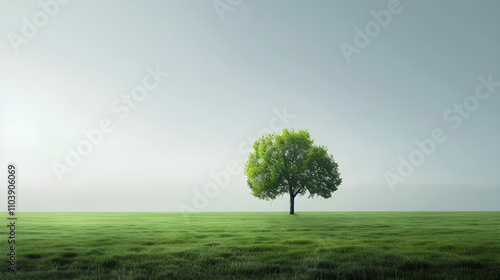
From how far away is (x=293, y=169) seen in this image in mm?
47188

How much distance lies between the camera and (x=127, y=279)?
10570mm

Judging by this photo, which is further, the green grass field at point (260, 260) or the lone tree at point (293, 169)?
the lone tree at point (293, 169)

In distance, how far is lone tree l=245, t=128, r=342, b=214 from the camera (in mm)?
47812

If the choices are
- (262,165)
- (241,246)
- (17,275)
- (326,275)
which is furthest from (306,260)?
(262,165)

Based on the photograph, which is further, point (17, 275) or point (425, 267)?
point (425, 267)

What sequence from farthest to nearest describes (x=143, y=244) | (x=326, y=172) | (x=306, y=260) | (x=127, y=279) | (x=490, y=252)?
1. (x=326, y=172)
2. (x=143, y=244)
3. (x=490, y=252)
4. (x=306, y=260)
5. (x=127, y=279)

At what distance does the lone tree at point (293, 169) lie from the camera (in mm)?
47812

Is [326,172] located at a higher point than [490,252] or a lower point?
higher

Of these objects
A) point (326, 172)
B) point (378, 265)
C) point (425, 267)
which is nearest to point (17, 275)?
point (378, 265)

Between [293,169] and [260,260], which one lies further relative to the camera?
[293,169]

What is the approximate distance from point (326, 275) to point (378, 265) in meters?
2.58

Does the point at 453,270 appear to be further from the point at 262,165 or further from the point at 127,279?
the point at 262,165

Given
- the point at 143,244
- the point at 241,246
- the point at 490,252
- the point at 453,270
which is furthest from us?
the point at 143,244

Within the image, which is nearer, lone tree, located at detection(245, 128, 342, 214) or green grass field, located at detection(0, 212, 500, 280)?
green grass field, located at detection(0, 212, 500, 280)
